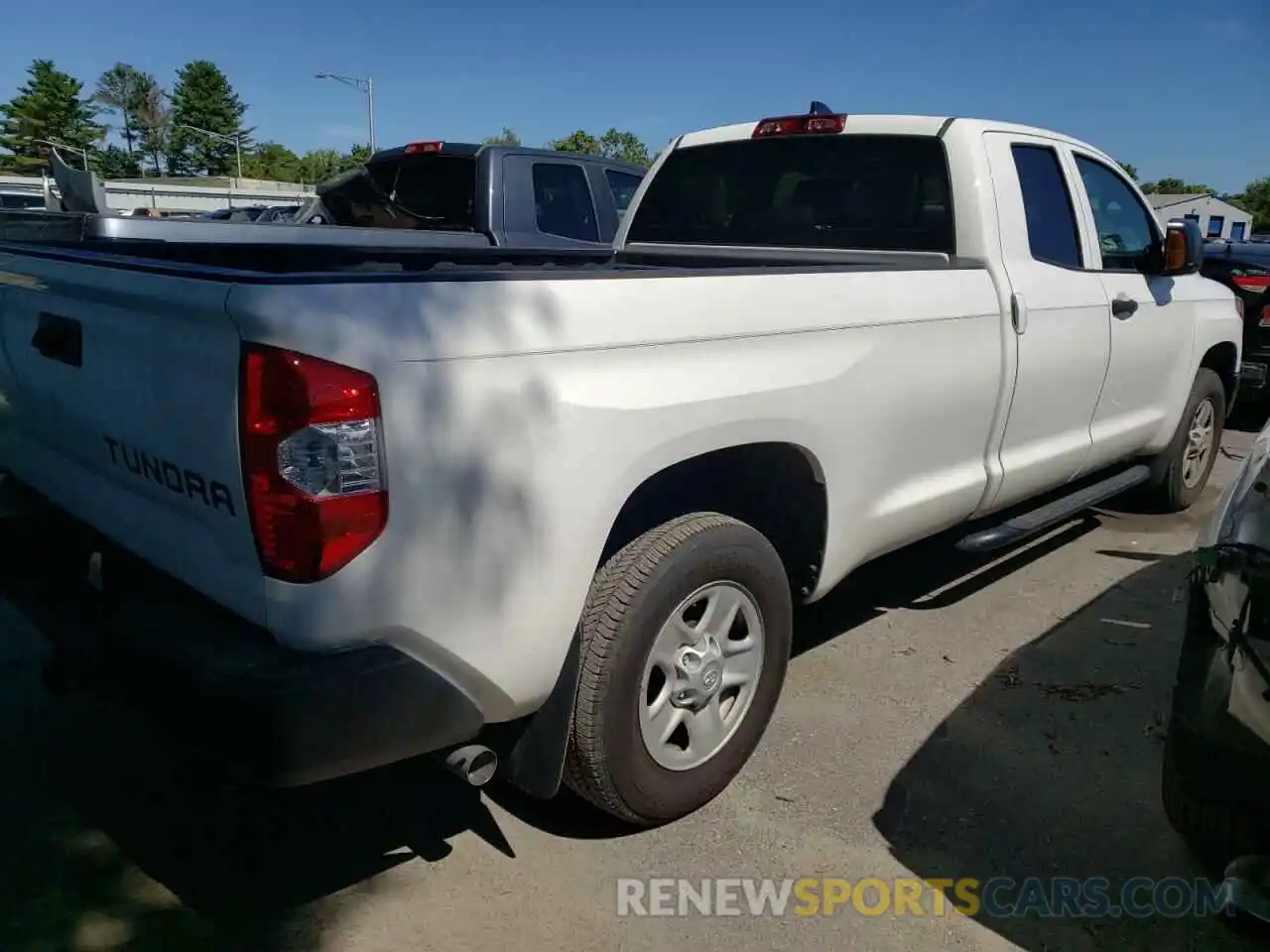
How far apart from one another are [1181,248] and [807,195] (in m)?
1.74

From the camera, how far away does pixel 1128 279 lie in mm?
4590

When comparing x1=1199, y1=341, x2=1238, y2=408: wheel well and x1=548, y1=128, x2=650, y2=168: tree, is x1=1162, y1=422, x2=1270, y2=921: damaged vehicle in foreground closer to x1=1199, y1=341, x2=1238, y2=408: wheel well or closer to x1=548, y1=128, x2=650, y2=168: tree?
x1=1199, y1=341, x2=1238, y2=408: wheel well

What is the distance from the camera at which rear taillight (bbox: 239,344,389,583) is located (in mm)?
1937

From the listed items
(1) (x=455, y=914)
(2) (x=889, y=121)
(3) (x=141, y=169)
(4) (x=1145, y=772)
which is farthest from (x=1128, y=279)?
(3) (x=141, y=169)

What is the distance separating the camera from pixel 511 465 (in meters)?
2.12

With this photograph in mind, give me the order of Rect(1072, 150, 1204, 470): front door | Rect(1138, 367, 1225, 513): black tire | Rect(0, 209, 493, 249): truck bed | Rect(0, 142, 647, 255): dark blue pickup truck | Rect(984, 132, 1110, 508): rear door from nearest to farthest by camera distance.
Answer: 1. Rect(984, 132, 1110, 508): rear door
2. Rect(1072, 150, 1204, 470): front door
3. Rect(1138, 367, 1225, 513): black tire
4. Rect(0, 209, 493, 249): truck bed
5. Rect(0, 142, 647, 255): dark blue pickup truck

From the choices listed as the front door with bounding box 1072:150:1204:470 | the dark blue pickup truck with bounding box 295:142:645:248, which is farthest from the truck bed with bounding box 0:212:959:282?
the front door with bounding box 1072:150:1204:470

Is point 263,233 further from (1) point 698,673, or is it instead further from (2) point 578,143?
(2) point 578,143

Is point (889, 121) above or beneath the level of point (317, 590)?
above

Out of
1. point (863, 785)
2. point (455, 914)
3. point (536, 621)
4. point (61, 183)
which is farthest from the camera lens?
point (61, 183)

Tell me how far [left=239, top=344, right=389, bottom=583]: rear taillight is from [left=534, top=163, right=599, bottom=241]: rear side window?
5.01 meters

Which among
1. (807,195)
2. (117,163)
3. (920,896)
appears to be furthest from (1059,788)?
(117,163)

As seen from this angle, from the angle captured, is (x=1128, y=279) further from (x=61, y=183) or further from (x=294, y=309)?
(x=61, y=183)

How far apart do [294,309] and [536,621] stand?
812 mm
